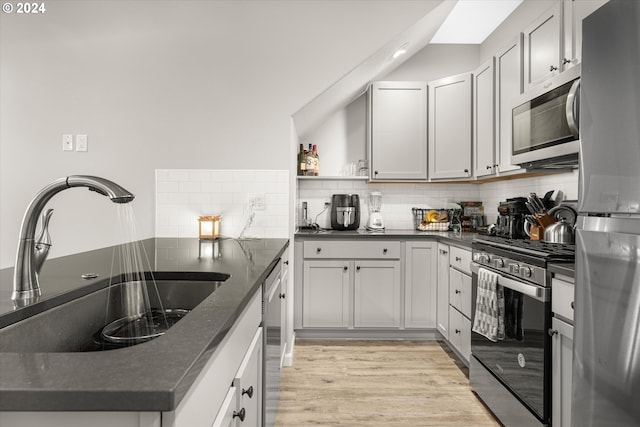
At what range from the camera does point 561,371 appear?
1.62 m

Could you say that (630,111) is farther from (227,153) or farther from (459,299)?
(227,153)

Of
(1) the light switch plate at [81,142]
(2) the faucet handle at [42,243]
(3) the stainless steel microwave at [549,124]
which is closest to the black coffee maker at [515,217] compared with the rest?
(3) the stainless steel microwave at [549,124]

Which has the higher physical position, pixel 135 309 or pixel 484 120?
pixel 484 120

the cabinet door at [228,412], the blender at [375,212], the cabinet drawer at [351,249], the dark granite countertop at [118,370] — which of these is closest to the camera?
the dark granite countertop at [118,370]

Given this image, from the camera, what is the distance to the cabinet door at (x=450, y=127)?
3.50m

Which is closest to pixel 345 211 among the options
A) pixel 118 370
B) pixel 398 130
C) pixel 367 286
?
pixel 367 286

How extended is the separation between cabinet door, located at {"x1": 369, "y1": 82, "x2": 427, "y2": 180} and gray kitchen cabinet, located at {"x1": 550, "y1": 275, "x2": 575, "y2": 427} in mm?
2119

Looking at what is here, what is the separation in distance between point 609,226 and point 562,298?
54cm

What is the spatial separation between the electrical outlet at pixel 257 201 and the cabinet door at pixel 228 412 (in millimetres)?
1882

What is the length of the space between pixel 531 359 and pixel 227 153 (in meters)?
2.20

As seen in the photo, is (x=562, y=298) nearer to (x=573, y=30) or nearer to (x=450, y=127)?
(x=573, y=30)

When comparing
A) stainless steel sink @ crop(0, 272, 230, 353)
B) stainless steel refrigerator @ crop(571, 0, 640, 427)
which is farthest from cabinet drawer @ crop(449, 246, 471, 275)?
stainless steel sink @ crop(0, 272, 230, 353)

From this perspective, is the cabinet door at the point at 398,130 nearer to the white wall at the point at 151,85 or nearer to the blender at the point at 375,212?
the blender at the point at 375,212

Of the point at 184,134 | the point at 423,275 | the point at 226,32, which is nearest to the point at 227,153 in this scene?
the point at 184,134
